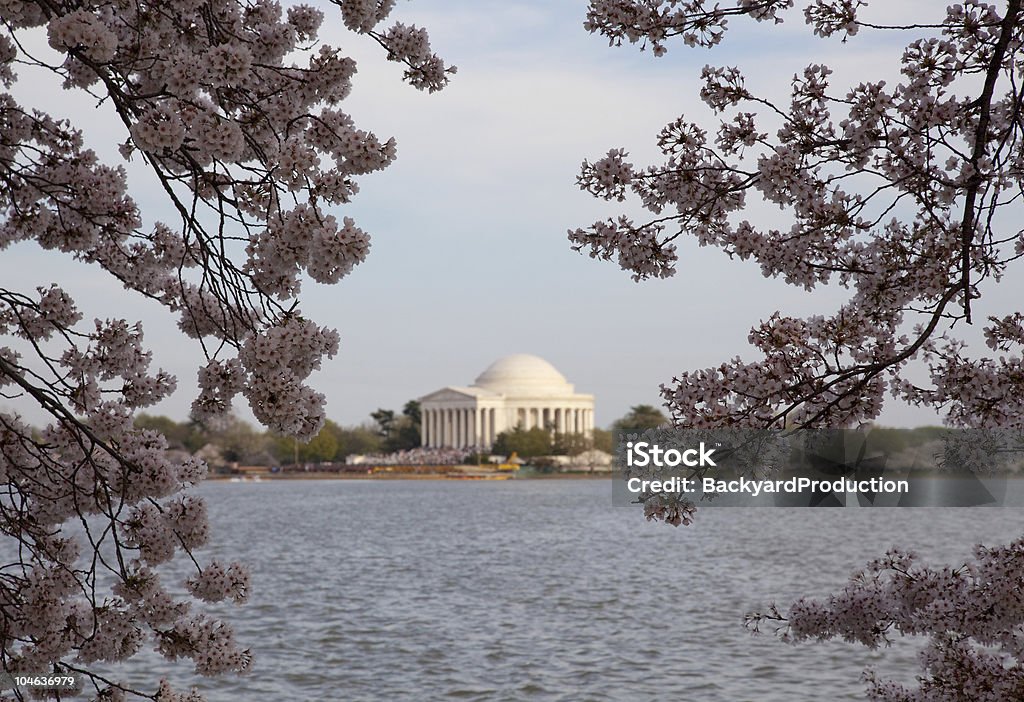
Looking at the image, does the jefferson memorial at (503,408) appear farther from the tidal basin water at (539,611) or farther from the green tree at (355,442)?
the tidal basin water at (539,611)

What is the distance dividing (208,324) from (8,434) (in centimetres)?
127

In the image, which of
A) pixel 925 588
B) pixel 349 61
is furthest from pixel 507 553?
pixel 349 61

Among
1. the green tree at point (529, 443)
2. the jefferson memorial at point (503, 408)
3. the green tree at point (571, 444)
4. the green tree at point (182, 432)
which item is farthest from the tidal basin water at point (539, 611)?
the jefferson memorial at point (503, 408)

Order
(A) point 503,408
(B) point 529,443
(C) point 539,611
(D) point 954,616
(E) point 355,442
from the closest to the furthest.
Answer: (D) point 954,616 → (C) point 539,611 → (B) point 529,443 → (E) point 355,442 → (A) point 503,408

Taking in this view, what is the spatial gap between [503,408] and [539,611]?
443 ft

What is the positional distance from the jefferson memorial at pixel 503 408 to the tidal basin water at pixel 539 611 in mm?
104992

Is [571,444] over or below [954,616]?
over

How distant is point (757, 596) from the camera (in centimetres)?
2475

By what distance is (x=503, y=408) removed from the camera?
157375mm

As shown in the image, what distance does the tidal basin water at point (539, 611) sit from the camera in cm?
1556

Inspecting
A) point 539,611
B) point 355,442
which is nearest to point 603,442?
point 355,442

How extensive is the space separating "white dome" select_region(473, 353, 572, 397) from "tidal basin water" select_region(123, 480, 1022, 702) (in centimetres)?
10895
